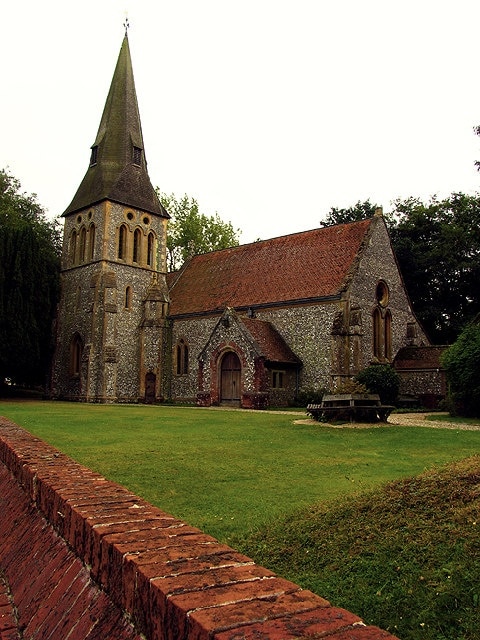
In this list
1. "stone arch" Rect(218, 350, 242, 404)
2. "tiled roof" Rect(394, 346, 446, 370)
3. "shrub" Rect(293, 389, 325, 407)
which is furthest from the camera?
"tiled roof" Rect(394, 346, 446, 370)

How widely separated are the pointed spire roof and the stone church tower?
0.07m

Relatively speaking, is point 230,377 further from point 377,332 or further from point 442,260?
point 442,260

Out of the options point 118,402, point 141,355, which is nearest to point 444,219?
point 141,355

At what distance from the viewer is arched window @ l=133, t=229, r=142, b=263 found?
37062 mm

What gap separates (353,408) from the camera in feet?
56.0

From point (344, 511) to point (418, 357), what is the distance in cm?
2629

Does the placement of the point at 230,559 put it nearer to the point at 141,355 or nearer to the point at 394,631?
the point at 394,631

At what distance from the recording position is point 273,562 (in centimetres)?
468

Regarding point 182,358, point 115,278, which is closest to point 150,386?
point 182,358

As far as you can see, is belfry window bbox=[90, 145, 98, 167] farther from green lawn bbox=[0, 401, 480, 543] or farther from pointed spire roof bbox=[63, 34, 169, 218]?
green lawn bbox=[0, 401, 480, 543]

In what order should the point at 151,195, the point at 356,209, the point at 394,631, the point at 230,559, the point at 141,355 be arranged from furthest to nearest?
the point at 356,209
the point at 151,195
the point at 141,355
the point at 394,631
the point at 230,559

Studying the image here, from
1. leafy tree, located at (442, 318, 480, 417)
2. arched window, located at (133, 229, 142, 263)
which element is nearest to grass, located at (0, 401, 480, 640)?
leafy tree, located at (442, 318, 480, 417)

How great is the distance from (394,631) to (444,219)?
136ft

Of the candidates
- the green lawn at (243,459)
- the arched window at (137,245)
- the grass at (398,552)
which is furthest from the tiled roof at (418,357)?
the grass at (398,552)
